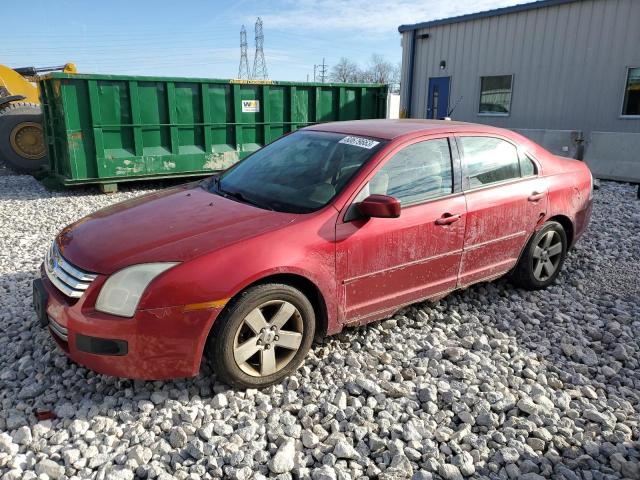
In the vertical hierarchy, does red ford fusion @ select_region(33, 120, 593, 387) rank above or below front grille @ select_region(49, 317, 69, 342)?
above

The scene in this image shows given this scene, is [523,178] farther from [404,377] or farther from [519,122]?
[519,122]

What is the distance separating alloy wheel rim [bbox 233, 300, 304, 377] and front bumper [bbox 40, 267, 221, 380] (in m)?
0.25

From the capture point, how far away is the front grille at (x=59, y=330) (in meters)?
2.89

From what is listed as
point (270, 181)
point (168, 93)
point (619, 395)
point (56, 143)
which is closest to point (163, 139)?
point (168, 93)

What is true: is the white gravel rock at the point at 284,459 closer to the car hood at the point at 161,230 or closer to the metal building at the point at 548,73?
the car hood at the point at 161,230

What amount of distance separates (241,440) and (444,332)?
75.0 inches

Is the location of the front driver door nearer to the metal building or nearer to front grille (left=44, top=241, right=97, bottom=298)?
front grille (left=44, top=241, right=97, bottom=298)

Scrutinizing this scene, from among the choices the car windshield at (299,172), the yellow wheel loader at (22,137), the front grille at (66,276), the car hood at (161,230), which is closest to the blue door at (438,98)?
the yellow wheel loader at (22,137)

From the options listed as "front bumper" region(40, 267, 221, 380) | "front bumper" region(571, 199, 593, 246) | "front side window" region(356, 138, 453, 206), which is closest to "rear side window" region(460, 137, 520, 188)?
"front side window" region(356, 138, 453, 206)

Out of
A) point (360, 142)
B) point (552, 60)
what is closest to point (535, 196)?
point (360, 142)

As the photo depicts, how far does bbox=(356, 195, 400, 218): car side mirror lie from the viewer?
316 centimetres

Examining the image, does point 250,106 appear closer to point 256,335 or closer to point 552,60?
point 256,335

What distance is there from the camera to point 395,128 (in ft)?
13.0

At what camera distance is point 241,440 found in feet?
8.91
